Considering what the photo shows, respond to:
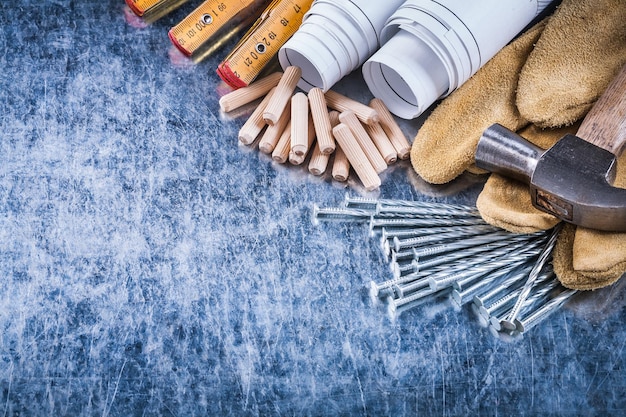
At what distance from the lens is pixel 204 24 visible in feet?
6.10

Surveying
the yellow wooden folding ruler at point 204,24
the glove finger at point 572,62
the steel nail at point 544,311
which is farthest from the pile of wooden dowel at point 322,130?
the steel nail at point 544,311

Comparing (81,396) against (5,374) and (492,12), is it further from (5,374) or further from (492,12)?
(492,12)

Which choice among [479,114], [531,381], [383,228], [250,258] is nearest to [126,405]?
[250,258]

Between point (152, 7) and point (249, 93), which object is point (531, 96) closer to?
point (249, 93)

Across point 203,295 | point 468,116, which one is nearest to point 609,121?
point 468,116

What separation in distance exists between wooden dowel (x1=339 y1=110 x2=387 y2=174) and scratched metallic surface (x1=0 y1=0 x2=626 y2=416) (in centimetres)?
5

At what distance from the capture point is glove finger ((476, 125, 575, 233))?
1.53m

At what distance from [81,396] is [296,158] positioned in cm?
59

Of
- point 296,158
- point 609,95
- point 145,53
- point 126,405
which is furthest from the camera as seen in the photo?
point 145,53

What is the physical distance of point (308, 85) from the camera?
5.93 feet

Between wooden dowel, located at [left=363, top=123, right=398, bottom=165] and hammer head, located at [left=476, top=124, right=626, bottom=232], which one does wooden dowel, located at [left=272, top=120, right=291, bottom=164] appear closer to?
wooden dowel, located at [left=363, top=123, right=398, bottom=165]

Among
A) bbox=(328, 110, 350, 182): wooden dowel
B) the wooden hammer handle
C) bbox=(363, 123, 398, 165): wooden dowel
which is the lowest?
bbox=(328, 110, 350, 182): wooden dowel

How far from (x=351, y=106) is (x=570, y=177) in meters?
0.47

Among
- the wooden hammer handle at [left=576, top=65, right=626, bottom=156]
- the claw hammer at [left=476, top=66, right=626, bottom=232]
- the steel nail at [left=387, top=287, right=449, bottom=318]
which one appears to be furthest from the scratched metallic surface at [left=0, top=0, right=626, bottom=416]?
the wooden hammer handle at [left=576, top=65, right=626, bottom=156]
